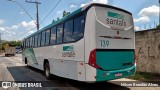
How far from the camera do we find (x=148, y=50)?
462 inches

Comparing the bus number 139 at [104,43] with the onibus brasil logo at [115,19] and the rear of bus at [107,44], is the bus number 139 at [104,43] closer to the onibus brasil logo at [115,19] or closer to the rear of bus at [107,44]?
the rear of bus at [107,44]

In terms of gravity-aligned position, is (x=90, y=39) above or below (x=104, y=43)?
above

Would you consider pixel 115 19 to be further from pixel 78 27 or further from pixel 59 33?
pixel 59 33

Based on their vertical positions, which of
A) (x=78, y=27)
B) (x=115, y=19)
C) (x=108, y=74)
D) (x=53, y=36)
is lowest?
(x=108, y=74)

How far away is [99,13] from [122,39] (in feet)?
4.74

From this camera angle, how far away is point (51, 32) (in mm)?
10883

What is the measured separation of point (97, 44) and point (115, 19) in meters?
1.40

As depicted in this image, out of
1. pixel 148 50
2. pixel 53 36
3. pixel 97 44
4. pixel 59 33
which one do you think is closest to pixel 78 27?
pixel 97 44

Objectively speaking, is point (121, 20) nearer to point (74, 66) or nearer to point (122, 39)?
point (122, 39)

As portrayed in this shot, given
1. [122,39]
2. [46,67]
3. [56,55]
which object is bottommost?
[46,67]

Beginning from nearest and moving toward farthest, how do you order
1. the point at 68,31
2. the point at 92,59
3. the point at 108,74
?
the point at 92,59 < the point at 108,74 < the point at 68,31

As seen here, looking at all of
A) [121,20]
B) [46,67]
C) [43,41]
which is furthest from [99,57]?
[43,41]

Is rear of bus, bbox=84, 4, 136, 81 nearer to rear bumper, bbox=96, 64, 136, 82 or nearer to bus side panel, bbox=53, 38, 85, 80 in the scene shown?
rear bumper, bbox=96, 64, 136, 82

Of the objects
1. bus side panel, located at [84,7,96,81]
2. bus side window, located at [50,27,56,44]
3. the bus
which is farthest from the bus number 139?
bus side window, located at [50,27,56,44]
